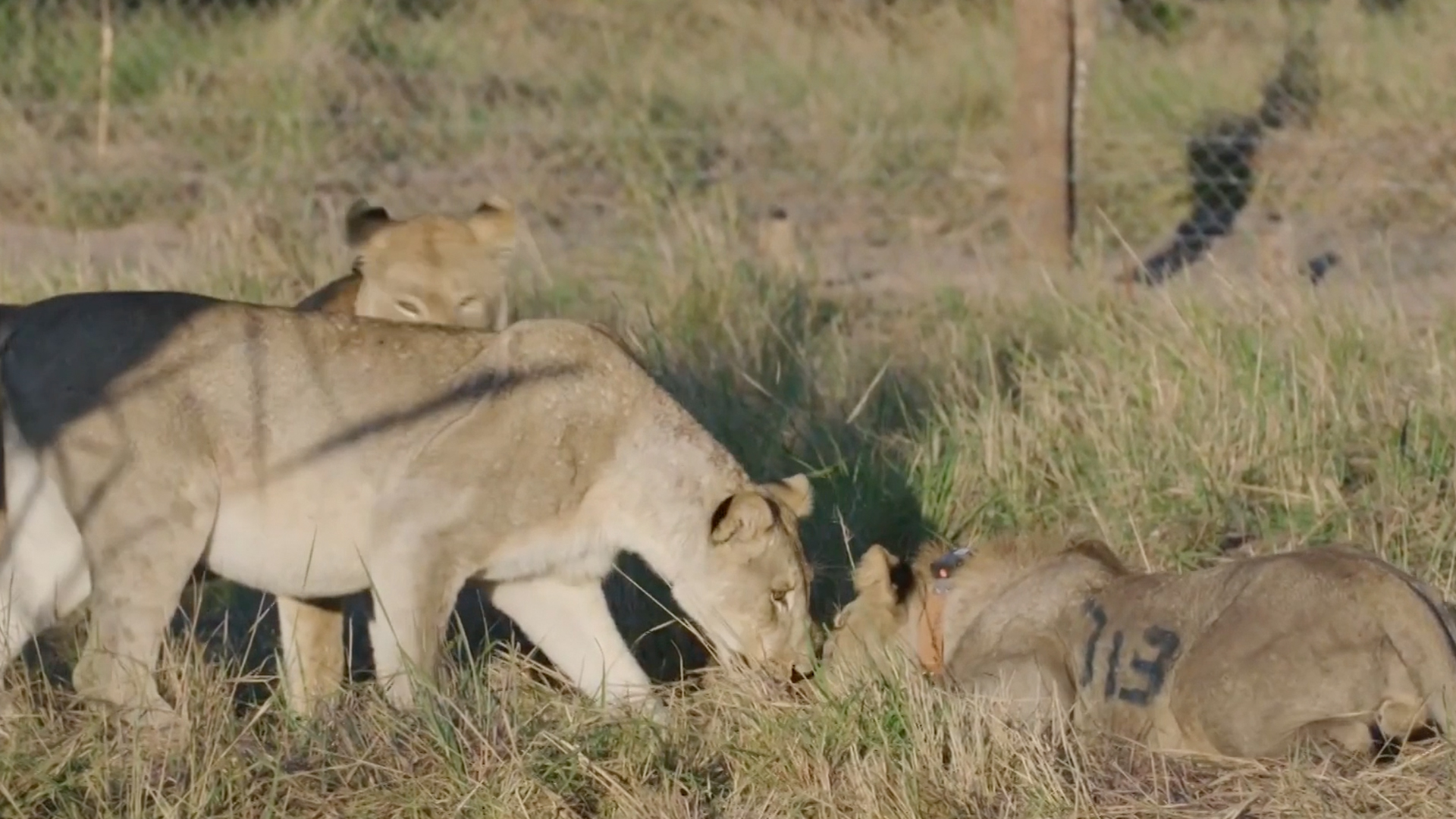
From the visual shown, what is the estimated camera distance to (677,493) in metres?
5.73

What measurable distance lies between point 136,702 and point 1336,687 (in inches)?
101

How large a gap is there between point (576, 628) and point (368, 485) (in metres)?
0.64

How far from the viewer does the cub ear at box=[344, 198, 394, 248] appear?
646 centimetres

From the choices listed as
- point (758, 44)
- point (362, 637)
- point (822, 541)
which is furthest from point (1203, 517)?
point (758, 44)

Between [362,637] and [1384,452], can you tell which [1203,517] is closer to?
[1384,452]

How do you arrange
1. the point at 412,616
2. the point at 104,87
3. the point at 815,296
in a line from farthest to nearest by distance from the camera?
the point at 104,87, the point at 815,296, the point at 412,616

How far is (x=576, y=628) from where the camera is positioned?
5.89m

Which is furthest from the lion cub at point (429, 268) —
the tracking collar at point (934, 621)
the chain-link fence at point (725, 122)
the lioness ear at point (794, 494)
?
the chain-link fence at point (725, 122)

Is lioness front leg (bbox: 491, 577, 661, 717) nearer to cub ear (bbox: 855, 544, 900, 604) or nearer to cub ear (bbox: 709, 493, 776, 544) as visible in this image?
cub ear (bbox: 709, 493, 776, 544)

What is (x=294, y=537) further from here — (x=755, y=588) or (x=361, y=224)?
(x=361, y=224)

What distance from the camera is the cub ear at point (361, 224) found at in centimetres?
646

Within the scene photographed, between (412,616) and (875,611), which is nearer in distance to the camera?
(412,616)

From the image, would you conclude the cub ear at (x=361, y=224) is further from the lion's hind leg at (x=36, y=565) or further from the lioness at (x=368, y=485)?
the lion's hind leg at (x=36, y=565)

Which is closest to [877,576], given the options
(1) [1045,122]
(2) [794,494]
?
(2) [794,494]
